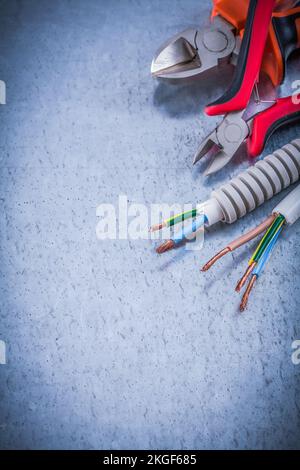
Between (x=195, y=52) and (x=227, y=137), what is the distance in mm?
202

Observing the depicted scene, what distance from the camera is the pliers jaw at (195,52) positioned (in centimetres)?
113

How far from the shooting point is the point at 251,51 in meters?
1.09

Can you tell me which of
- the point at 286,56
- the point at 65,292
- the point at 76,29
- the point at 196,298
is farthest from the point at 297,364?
the point at 76,29

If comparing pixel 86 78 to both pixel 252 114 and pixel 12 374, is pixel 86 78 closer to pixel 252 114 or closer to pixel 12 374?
pixel 252 114

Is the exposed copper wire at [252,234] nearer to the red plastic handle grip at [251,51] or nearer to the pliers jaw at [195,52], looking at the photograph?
the red plastic handle grip at [251,51]

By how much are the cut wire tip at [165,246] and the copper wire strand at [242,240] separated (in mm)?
72

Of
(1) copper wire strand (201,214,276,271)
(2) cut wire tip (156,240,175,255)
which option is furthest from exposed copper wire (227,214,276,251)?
(2) cut wire tip (156,240,175,255)

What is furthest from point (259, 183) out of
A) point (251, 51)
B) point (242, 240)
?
point (251, 51)

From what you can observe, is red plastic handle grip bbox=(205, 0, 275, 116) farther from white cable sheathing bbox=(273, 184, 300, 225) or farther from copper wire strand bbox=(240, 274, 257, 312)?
copper wire strand bbox=(240, 274, 257, 312)

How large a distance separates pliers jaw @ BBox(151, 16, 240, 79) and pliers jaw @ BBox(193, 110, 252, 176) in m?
0.14

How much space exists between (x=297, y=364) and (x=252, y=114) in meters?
0.48

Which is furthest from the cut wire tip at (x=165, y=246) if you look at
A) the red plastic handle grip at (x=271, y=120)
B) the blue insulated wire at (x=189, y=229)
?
the red plastic handle grip at (x=271, y=120)

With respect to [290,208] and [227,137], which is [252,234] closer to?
[290,208]
